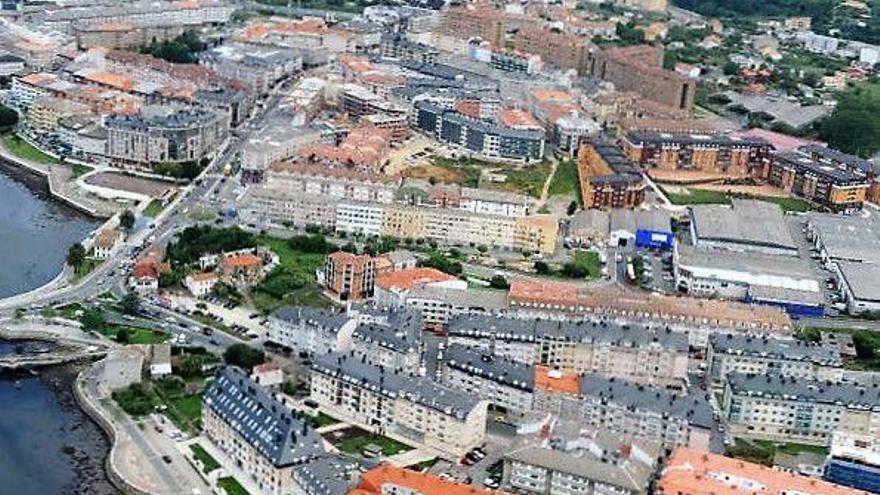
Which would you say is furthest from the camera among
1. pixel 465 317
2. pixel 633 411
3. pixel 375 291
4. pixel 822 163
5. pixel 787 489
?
pixel 822 163

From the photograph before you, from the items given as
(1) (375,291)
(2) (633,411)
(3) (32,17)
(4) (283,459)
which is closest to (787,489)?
(2) (633,411)

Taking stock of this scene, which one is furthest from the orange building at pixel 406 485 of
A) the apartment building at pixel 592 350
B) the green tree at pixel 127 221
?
the green tree at pixel 127 221

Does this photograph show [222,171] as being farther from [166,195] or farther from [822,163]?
[822,163]

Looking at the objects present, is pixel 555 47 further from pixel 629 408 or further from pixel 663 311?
pixel 629 408

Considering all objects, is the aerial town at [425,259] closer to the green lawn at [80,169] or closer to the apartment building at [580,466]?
the apartment building at [580,466]

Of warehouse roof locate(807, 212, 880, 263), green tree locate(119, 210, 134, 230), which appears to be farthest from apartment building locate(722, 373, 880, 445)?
green tree locate(119, 210, 134, 230)

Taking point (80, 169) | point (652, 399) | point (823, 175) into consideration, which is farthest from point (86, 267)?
point (823, 175)
